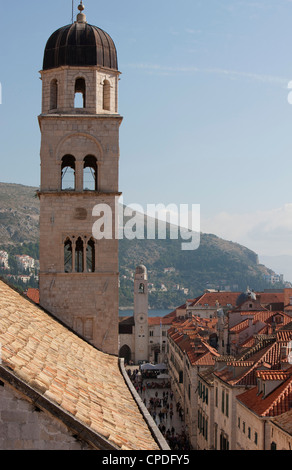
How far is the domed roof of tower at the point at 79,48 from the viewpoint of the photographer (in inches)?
890

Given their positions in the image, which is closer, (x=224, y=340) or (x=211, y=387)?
(x=211, y=387)

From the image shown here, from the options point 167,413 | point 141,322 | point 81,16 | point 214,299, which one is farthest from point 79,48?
point 214,299

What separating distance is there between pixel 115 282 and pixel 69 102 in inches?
245

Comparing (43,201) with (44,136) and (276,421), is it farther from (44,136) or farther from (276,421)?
(276,421)

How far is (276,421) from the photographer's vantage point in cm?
2788

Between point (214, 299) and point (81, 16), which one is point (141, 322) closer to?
point (214, 299)

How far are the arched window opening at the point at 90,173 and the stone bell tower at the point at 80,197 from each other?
Result: 12cm

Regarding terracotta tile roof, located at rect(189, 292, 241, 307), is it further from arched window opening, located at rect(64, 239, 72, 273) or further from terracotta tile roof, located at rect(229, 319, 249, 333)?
arched window opening, located at rect(64, 239, 72, 273)

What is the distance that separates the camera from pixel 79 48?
2264cm

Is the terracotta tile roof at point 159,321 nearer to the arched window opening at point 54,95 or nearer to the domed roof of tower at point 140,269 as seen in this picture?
the domed roof of tower at point 140,269

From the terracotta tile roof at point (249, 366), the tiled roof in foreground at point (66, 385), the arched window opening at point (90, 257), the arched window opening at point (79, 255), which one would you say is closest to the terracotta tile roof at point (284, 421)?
the terracotta tile roof at point (249, 366)

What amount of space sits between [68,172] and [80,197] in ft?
3.76
